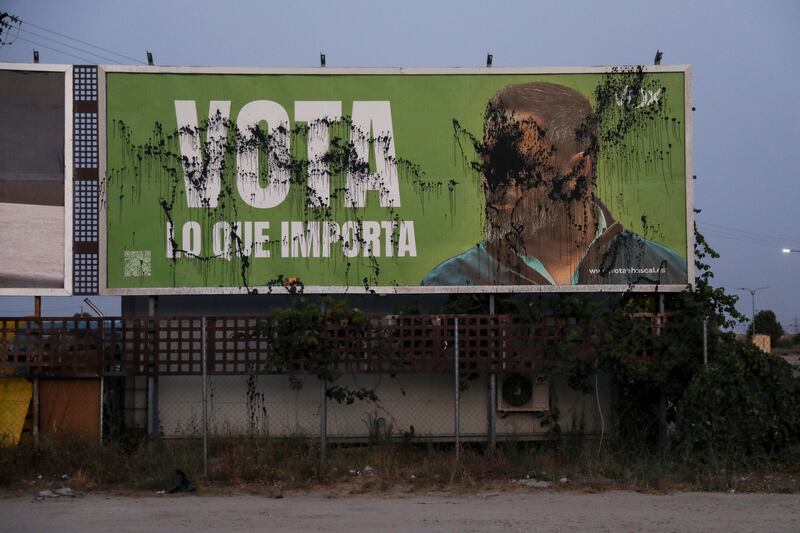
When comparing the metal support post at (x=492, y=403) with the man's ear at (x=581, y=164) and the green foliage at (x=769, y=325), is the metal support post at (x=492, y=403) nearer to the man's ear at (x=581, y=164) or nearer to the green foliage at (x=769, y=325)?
the man's ear at (x=581, y=164)

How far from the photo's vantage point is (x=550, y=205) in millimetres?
11078

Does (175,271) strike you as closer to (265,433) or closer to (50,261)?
(50,261)

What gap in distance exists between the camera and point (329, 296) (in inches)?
424

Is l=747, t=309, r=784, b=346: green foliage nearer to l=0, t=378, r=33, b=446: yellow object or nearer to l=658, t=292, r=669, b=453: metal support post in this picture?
l=658, t=292, r=669, b=453: metal support post

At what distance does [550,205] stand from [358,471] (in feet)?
15.2

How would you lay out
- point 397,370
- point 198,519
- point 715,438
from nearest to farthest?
1. point 198,519
2. point 715,438
3. point 397,370

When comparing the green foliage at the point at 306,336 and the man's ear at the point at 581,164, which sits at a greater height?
the man's ear at the point at 581,164

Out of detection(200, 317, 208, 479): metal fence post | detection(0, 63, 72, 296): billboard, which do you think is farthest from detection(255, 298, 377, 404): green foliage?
detection(0, 63, 72, 296): billboard

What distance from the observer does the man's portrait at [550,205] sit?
1101 cm

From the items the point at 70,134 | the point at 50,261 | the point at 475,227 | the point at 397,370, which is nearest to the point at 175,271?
the point at 50,261

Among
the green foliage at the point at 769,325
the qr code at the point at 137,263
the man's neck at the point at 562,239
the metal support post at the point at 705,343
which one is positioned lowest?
the green foliage at the point at 769,325

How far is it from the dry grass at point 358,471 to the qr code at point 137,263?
93.7 inches

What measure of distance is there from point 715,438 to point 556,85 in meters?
5.32

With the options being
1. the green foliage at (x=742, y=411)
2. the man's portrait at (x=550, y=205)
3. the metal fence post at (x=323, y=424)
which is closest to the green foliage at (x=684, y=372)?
the green foliage at (x=742, y=411)
